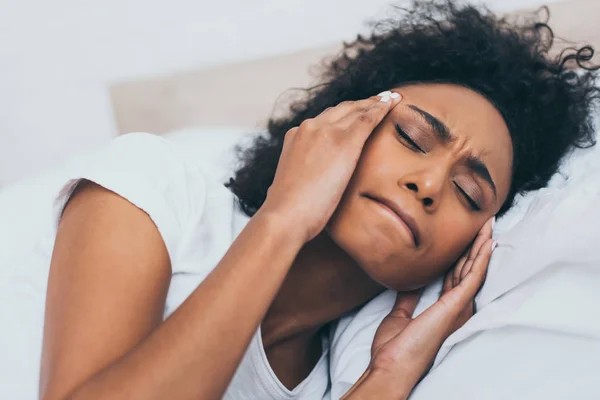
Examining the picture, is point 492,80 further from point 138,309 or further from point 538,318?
point 138,309

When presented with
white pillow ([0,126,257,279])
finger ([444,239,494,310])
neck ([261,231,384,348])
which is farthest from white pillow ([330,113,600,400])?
white pillow ([0,126,257,279])

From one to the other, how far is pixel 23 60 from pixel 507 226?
151cm

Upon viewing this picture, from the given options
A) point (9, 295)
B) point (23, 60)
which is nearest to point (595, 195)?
point (9, 295)

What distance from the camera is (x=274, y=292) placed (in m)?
0.75

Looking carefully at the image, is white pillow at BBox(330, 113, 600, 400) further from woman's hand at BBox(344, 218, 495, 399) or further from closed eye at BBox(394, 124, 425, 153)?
closed eye at BBox(394, 124, 425, 153)

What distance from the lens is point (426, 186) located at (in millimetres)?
848

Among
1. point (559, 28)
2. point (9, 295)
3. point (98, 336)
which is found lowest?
point (9, 295)

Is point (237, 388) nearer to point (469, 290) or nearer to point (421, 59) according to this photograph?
point (469, 290)

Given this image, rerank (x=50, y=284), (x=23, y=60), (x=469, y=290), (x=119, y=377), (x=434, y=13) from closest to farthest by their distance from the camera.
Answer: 1. (x=119, y=377)
2. (x=50, y=284)
3. (x=469, y=290)
4. (x=434, y=13)
5. (x=23, y=60)

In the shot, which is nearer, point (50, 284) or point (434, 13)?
point (50, 284)

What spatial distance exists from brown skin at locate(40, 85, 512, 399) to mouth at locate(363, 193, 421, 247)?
1cm

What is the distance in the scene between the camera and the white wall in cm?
159

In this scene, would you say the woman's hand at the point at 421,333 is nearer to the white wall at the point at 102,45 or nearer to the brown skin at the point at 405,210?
the brown skin at the point at 405,210

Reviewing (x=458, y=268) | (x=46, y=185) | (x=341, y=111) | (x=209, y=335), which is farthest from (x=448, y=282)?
(x=46, y=185)
